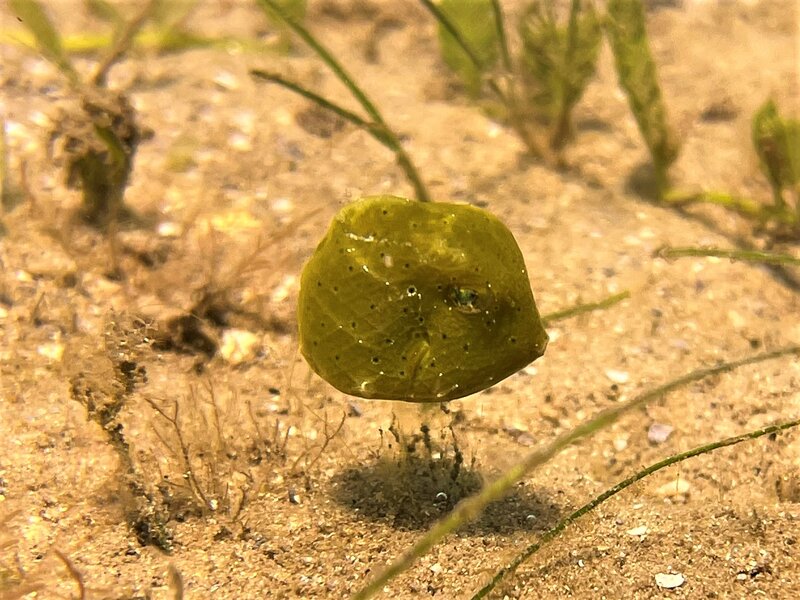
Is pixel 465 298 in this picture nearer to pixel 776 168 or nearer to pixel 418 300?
pixel 418 300

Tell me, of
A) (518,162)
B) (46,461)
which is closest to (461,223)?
(46,461)

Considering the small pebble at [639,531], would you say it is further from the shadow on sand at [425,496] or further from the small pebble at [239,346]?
the small pebble at [239,346]

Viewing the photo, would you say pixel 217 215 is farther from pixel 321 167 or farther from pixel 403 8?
pixel 403 8

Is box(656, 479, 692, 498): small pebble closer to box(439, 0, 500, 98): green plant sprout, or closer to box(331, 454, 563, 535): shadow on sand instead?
box(331, 454, 563, 535): shadow on sand

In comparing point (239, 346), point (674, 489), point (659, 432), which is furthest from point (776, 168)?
point (239, 346)

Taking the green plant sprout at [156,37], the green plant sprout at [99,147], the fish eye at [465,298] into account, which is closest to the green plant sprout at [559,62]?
the green plant sprout at [156,37]

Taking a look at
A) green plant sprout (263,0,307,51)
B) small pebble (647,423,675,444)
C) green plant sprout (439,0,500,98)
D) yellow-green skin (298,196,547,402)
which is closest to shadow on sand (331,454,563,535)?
yellow-green skin (298,196,547,402)
